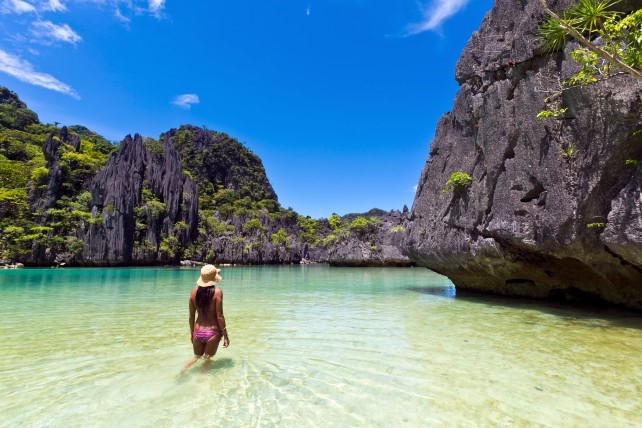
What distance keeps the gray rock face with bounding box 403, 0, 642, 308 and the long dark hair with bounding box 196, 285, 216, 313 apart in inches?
357

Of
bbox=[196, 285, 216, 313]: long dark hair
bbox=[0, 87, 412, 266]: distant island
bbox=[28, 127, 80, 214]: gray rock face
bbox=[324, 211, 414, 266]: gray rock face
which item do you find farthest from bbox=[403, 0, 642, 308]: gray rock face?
bbox=[28, 127, 80, 214]: gray rock face

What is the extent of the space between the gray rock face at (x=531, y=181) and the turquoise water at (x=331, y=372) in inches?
79.2

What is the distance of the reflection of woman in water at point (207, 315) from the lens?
4812 millimetres

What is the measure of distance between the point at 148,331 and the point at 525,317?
9278mm

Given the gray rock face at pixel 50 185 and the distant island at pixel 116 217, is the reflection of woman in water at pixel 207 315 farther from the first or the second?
the gray rock face at pixel 50 185

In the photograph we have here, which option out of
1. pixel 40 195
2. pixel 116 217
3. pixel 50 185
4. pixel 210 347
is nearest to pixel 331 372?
pixel 210 347

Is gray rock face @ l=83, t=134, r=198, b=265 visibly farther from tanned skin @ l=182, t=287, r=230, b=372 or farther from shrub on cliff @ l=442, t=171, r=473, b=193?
tanned skin @ l=182, t=287, r=230, b=372

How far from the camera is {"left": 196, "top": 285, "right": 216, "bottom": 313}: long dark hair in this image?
15.8 feet

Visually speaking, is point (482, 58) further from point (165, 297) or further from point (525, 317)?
point (165, 297)

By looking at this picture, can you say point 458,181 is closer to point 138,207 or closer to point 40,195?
point 138,207

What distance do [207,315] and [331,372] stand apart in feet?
6.28

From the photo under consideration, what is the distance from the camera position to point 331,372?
198 inches

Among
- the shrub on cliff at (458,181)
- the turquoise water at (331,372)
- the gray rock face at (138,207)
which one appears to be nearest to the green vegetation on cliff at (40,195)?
the gray rock face at (138,207)

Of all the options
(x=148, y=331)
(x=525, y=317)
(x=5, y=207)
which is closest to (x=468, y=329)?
(x=525, y=317)
